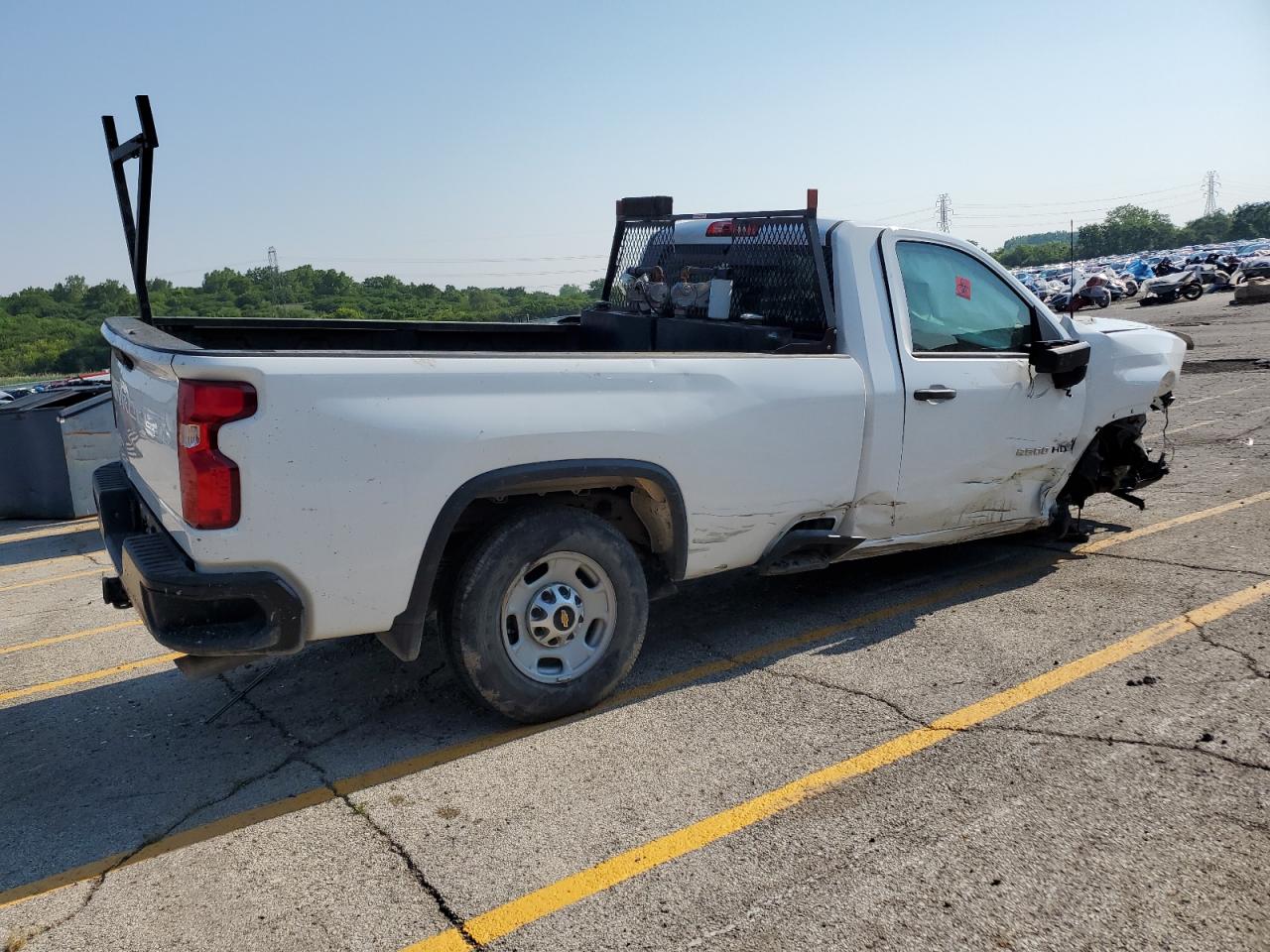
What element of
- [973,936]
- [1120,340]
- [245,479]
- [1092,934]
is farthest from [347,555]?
[1120,340]

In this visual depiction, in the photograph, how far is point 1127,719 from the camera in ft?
12.8

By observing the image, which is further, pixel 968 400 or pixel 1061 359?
pixel 1061 359

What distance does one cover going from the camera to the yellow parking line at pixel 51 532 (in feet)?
28.2

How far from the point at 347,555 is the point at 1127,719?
2.96 m

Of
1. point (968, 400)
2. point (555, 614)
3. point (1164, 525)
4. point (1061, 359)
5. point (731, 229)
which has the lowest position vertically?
point (1164, 525)

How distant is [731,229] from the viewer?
5520 mm

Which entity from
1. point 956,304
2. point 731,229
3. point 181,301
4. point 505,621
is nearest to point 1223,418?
point 956,304

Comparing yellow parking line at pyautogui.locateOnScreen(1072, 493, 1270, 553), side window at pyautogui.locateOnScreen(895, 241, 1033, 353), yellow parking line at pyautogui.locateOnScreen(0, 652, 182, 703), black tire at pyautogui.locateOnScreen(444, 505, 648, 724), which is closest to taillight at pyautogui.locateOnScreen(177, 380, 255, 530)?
black tire at pyautogui.locateOnScreen(444, 505, 648, 724)

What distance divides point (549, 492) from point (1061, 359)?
2.95 m

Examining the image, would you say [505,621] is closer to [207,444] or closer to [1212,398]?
[207,444]

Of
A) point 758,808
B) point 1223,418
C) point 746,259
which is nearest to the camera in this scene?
point 758,808

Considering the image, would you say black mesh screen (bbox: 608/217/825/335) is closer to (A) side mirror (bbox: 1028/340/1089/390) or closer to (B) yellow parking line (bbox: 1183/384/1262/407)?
(A) side mirror (bbox: 1028/340/1089/390)

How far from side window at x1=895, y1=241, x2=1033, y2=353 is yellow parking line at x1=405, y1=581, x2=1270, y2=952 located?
1609mm

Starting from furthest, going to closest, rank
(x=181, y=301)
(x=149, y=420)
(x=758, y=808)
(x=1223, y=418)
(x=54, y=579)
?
(x=181, y=301) < (x=1223, y=418) < (x=54, y=579) < (x=149, y=420) < (x=758, y=808)
